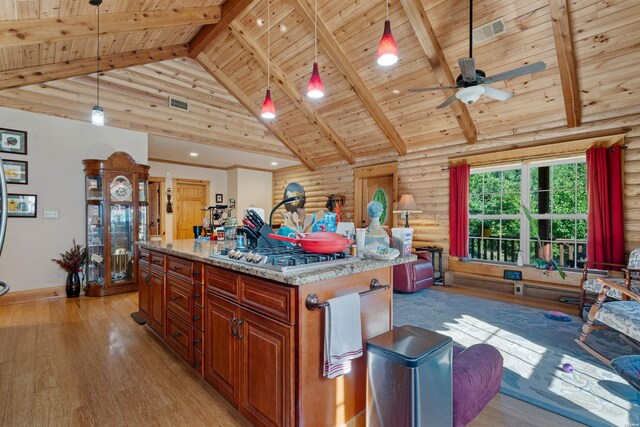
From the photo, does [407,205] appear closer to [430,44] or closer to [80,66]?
[430,44]

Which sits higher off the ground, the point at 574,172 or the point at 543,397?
the point at 574,172

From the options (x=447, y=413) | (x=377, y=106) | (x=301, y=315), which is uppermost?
(x=377, y=106)

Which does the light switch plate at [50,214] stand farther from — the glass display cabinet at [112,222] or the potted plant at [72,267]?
the potted plant at [72,267]

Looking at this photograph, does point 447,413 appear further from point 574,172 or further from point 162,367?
point 574,172

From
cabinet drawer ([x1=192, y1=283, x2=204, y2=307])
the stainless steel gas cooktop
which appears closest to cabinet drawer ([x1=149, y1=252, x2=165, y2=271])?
cabinet drawer ([x1=192, y1=283, x2=204, y2=307])

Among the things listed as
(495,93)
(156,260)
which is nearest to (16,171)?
(156,260)

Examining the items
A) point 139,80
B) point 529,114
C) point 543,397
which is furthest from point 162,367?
point 529,114

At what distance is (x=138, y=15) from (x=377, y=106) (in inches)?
143

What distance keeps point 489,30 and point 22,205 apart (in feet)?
21.8

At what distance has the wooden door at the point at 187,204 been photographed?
26.0ft

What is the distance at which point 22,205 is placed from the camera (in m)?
4.24

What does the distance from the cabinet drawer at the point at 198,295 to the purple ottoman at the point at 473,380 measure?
1.61m

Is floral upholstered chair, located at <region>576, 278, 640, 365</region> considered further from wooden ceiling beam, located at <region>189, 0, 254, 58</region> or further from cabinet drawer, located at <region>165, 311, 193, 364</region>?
wooden ceiling beam, located at <region>189, 0, 254, 58</region>

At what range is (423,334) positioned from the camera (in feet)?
4.96
